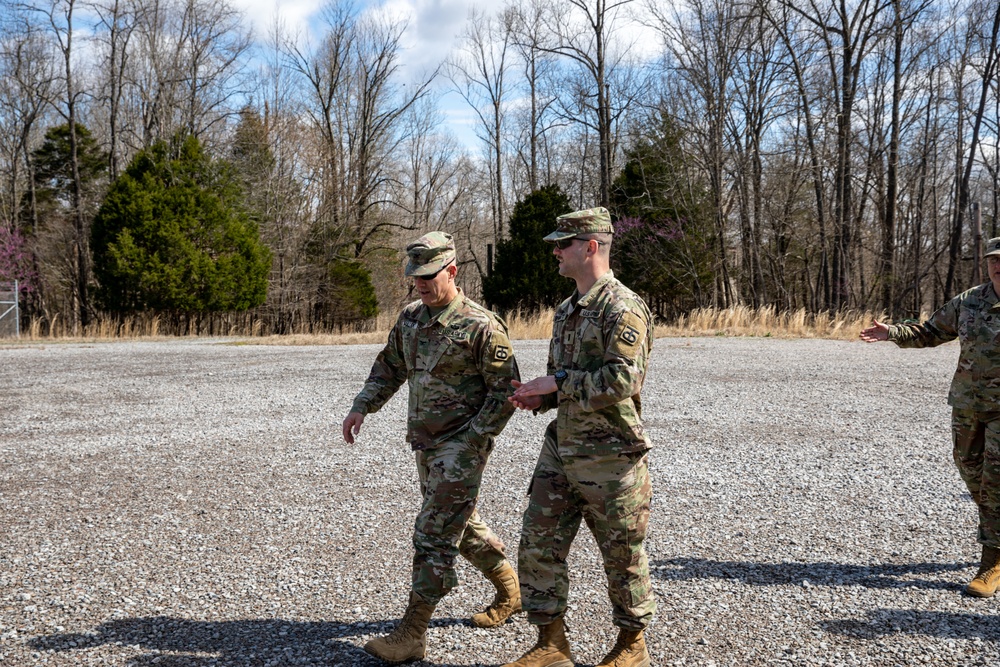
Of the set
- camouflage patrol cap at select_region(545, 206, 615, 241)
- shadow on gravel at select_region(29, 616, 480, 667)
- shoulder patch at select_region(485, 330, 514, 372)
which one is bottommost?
shadow on gravel at select_region(29, 616, 480, 667)

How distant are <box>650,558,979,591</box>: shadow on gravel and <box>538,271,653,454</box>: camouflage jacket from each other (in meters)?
1.63

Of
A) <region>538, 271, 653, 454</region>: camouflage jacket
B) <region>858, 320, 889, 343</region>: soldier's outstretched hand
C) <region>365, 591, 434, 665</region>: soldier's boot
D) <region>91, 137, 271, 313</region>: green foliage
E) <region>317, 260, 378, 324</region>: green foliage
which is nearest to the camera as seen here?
<region>538, 271, 653, 454</region>: camouflage jacket

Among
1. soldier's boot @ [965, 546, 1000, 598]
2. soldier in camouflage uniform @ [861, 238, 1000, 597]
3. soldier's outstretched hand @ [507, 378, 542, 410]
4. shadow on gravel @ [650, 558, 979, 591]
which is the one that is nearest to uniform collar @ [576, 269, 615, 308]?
soldier's outstretched hand @ [507, 378, 542, 410]

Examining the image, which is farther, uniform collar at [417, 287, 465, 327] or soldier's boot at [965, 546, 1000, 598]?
soldier's boot at [965, 546, 1000, 598]

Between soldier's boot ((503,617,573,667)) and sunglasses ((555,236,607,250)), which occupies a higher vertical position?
sunglasses ((555,236,607,250))

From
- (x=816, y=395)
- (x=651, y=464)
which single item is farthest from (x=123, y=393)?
(x=816, y=395)

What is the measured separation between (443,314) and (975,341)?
2861mm

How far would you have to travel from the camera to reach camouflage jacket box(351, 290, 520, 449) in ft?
10.8

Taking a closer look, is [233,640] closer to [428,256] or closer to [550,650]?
[550,650]

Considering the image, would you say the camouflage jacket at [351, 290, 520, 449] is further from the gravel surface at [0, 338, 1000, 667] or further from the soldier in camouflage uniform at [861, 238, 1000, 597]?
the soldier in camouflage uniform at [861, 238, 1000, 597]

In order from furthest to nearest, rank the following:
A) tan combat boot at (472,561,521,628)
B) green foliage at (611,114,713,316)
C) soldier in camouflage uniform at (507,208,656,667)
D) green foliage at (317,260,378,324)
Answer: green foliage at (317,260,378,324), green foliage at (611,114,713,316), tan combat boot at (472,561,521,628), soldier in camouflage uniform at (507,208,656,667)

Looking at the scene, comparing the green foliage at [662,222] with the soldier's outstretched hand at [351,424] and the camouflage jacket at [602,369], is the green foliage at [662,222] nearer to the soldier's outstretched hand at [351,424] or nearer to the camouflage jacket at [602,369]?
the soldier's outstretched hand at [351,424]

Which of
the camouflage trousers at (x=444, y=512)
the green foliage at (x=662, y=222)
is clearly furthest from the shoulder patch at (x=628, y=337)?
the green foliage at (x=662, y=222)

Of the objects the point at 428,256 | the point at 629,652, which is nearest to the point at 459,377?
the point at 428,256
